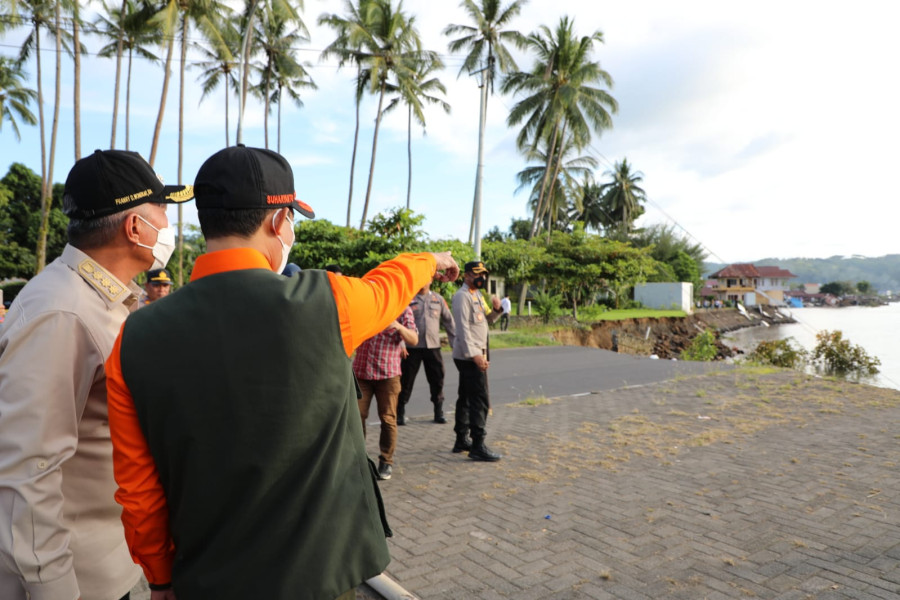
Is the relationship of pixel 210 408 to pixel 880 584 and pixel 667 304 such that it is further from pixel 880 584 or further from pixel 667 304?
pixel 667 304

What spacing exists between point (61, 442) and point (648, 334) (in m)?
31.8

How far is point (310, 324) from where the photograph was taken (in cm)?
144

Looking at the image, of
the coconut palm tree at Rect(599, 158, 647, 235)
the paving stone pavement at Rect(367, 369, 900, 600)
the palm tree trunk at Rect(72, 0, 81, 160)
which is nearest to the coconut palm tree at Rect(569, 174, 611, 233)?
the coconut palm tree at Rect(599, 158, 647, 235)

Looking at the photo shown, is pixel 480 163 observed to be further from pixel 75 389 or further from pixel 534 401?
pixel 75 389

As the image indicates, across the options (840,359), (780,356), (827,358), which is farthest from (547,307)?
(840,359)

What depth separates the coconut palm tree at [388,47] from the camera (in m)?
30.7

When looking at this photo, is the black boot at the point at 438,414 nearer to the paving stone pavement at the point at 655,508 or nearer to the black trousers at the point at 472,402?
the paving stone pavement at the point at 655,508

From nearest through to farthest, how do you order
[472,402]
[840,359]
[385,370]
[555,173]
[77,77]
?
[385,370] → [472,402] → [840,359] → [77,77] → [555,173]

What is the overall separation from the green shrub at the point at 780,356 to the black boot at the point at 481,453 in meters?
12.3

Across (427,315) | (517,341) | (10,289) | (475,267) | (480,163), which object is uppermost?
(480,163)

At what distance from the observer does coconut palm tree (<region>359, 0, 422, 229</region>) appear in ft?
101

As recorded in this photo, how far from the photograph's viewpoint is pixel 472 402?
→ 6234 millimetres

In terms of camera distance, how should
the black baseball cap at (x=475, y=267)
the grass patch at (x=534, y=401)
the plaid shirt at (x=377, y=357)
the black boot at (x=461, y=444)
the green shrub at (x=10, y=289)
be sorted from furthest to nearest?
the green shrub at (x=10, y=289), the grass patch at (x=534, y=401), the black boot at (x=461, y=444), the black baseball cap at (x=475, y=267), the plaid shirt at (x=377, y=357)

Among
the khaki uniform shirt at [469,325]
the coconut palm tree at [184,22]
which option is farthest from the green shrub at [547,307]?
the khaki uniform shirt at [469,325]
